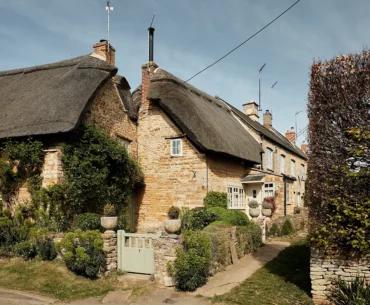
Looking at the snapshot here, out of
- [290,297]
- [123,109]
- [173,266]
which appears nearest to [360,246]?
[290,297]

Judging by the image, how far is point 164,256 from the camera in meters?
9.84

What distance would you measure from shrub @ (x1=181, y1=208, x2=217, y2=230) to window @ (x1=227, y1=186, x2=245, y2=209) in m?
3.14

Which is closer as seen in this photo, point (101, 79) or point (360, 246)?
point (360, 246)

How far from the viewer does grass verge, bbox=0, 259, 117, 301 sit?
31.1ft

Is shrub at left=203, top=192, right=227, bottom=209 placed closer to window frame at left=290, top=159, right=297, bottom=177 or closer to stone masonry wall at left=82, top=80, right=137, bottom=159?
stone masonry wall at left=82, top=80, right=137, bottom=159

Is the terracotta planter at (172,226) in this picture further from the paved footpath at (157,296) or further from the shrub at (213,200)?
the shrub at (213,200)

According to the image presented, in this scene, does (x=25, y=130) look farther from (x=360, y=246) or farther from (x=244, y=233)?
(x=360, y=246)

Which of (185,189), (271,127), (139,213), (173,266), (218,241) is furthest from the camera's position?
(271,127)

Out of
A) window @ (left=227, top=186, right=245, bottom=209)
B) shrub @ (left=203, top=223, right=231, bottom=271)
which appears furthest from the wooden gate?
window @ (left=227, top=186, right=245, bottom=209)

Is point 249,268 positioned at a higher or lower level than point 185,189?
lower

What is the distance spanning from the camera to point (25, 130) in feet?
45.0

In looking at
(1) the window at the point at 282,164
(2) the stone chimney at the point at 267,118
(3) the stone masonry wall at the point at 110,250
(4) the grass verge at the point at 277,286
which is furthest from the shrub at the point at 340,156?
(2) the stone chimney at the point at 267,118

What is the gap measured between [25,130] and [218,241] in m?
7.80

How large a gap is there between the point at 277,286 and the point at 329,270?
71.5 inches
